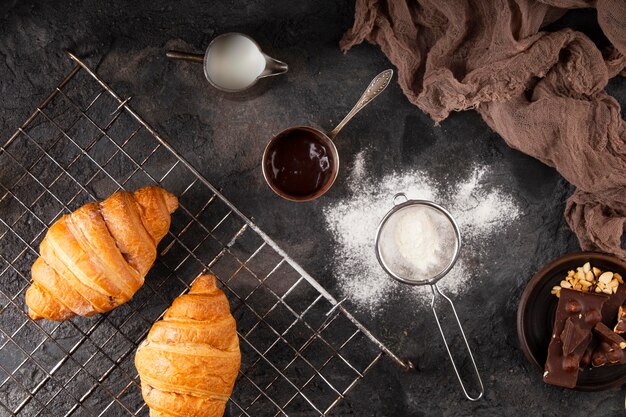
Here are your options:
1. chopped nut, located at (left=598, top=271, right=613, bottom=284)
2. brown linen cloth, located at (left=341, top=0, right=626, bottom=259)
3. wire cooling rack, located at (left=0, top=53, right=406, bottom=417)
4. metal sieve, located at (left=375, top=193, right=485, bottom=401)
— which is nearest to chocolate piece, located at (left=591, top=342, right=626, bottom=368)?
chopped nut, located at (left=598, top=271, right=613, bottom=284)

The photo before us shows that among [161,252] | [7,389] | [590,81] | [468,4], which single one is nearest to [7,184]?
[161,252]

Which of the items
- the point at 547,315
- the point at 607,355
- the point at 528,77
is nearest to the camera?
the point at 528,77

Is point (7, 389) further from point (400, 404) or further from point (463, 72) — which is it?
point (463, 72)

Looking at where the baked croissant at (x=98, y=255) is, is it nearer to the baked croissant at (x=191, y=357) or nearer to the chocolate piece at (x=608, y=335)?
the baked croissant at (x=191, y=357)

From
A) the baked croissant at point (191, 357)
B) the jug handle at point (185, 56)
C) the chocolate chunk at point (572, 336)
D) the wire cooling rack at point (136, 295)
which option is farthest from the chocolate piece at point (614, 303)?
the jug handle at point (185, 56)

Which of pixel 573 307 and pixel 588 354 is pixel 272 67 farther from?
pixel 588 354

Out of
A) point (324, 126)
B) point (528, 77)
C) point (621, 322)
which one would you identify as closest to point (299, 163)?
point (324, 126)
